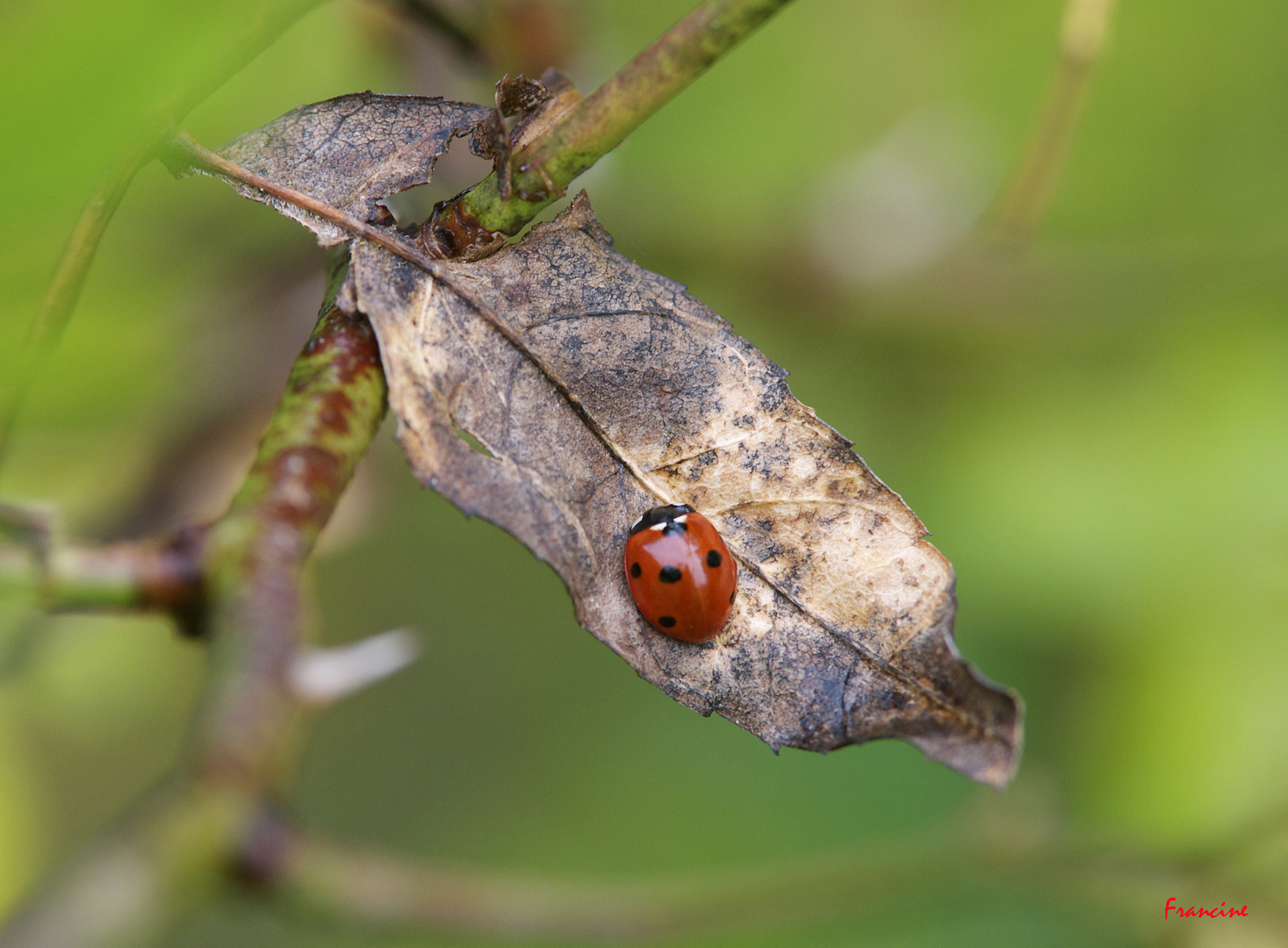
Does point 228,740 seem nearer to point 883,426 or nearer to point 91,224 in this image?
point 91,224

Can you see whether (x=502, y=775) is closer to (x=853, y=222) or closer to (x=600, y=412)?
(x=853, y=222)

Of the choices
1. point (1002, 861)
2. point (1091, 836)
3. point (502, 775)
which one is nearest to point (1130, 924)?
point (1091, 836)
